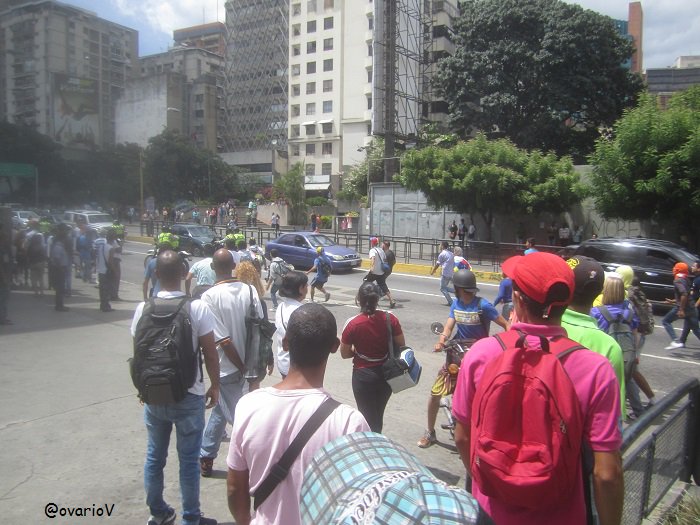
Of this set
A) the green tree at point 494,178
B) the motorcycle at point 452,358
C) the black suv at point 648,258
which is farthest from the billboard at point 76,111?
the motorcycle at point 452,358

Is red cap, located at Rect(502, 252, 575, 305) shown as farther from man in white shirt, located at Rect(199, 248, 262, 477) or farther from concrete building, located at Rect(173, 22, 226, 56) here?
concrete building, located at Rect(173, 22, 226, 56)

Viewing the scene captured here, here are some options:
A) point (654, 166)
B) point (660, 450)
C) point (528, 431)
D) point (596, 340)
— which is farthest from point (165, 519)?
point (654, 166)

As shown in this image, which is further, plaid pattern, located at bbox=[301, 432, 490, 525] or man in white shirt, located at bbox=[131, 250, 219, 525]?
man in white shirt, located at bbox=[131, 250, 219, 525]

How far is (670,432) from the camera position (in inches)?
148

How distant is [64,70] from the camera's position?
4622 centimetres

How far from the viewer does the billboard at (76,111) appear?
149ft

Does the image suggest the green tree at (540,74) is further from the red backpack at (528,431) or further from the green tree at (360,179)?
the red backpack at (528,431)

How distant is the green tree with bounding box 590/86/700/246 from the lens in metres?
18.2

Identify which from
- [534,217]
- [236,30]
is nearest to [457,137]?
[534,217]

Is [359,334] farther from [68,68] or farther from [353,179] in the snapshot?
[68,68]

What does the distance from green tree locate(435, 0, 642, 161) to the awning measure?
26479 mm

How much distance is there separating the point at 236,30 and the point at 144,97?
21286mm

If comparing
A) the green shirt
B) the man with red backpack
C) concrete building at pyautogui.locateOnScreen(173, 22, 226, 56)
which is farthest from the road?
concrete building at pyautogui.locateOnScreen(173, 22, 226, 56)

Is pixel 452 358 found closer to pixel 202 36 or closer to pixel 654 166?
pixel 654 166
